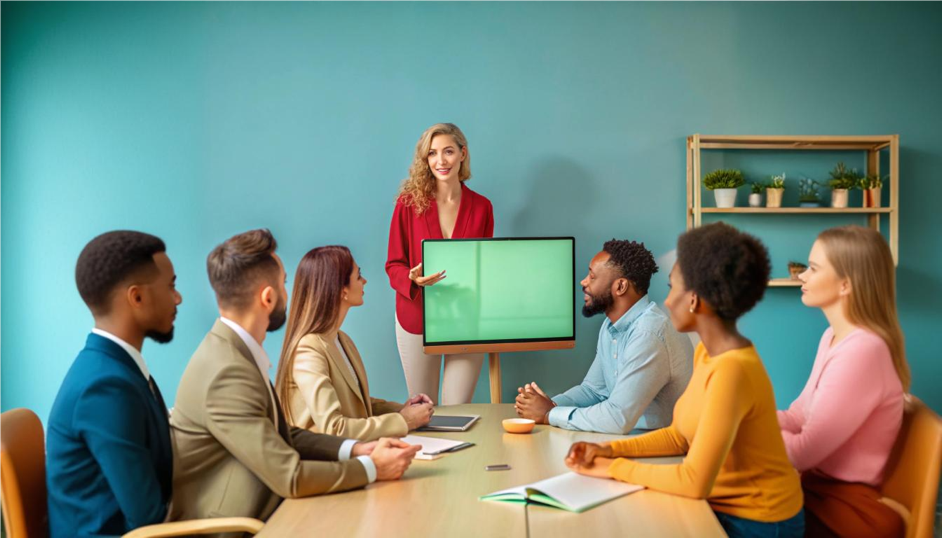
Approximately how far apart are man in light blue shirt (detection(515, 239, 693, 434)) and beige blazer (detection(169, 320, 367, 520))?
824 millimetres

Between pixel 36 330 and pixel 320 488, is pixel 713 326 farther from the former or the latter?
pixel 36 330

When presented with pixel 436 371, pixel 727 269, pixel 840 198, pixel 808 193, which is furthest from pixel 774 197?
pixel 727 269

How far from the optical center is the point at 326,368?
2352 millimetres

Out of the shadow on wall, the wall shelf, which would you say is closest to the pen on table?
the shadow on wall

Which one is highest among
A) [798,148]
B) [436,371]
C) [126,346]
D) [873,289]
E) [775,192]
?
[798,148]

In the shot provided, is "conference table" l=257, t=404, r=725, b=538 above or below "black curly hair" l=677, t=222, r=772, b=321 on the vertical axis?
below

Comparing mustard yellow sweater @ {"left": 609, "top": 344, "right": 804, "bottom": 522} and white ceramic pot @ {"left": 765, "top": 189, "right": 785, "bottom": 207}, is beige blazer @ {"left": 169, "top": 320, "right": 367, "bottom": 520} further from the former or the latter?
white ceramic pot @ {"left": 765, "top": 189, "right": 785, "bottom": 207}

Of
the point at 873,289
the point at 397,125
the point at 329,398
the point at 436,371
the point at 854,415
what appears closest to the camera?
the point at 854,415

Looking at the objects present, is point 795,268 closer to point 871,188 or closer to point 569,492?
point 871,188

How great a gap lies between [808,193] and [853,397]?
9.08 ft

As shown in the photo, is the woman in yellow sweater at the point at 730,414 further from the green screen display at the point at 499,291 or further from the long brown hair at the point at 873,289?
the green screen display at the point at 499,291

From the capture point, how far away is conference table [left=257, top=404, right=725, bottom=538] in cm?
151

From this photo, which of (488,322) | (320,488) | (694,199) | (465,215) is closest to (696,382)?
(320,488)

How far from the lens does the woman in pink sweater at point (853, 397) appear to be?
6.07 feet
